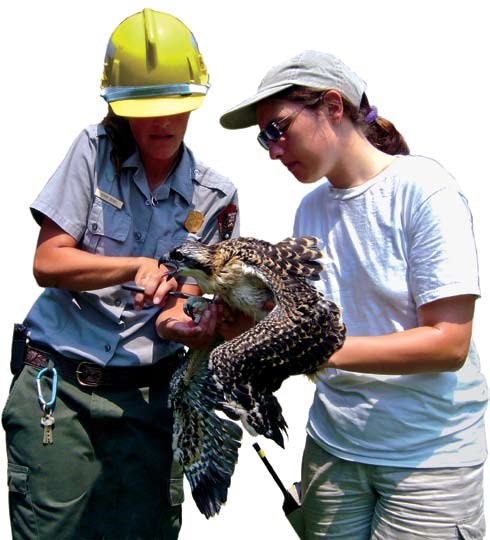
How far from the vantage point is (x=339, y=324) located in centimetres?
305

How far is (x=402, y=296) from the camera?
3018 mm

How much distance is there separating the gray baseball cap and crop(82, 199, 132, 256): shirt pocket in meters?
0.87

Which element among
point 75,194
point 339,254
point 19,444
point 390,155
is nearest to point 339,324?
point 339,254

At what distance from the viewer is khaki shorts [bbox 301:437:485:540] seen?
3.00 metres

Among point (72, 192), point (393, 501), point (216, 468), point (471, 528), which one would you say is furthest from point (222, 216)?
point (471, 528)

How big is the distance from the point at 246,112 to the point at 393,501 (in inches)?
65.0

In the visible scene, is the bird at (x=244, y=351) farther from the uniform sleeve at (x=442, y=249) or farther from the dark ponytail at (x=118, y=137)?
the dark ponytail at (x=118, y=137)

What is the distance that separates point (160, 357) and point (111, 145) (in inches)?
40.7

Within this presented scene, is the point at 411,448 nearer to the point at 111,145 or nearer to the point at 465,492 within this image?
the point at 465,492

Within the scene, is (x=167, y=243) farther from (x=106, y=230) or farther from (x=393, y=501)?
(x=393, y=501)

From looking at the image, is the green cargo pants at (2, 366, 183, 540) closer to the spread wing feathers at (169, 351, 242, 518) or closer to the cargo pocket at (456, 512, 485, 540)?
the spread wing feathers at (169, 351, 242, 518)

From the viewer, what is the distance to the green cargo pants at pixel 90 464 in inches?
152

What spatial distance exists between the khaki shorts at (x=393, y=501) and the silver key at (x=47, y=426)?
129 cm

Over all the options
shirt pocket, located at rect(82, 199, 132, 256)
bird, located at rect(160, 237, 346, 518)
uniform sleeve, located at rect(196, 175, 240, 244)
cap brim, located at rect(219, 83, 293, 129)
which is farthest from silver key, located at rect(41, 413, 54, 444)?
cap brim, located at rect(219, 83, 293, 129)
